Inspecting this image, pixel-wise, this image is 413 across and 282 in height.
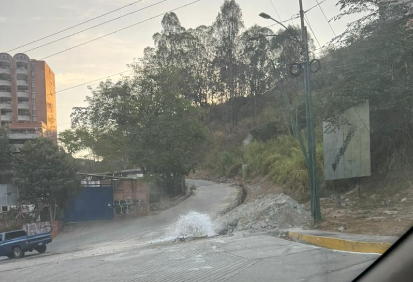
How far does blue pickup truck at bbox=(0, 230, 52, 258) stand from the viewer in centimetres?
1667

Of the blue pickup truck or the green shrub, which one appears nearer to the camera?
the blue pickup truck

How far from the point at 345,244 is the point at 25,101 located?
2723 cm

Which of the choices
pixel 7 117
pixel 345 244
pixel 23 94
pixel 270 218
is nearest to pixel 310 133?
pixel 270 218

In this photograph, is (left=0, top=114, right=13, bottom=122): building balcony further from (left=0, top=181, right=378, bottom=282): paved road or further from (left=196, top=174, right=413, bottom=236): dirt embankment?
(left=196, top=174, right=413, bottom=236): dirt embankment

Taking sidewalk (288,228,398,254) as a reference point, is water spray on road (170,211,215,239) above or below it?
→ below

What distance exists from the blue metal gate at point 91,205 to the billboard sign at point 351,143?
57.0 ft

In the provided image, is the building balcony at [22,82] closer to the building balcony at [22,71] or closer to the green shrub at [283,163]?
the building balcony at [22,71]

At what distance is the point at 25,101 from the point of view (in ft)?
97.6

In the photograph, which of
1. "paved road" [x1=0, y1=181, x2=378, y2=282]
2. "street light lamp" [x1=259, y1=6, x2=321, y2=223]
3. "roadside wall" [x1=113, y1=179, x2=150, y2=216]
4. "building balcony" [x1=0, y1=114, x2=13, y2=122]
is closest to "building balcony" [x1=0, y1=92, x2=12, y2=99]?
"building balcony" [x1=0, y1=114, x2=13, y2=122]

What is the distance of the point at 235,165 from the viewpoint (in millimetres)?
39469

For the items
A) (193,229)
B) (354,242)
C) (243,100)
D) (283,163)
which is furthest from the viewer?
(243,100)

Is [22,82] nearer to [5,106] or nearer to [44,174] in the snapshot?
[5,106]

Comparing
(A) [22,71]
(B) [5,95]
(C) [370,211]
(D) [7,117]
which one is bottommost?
(C) [370,211]

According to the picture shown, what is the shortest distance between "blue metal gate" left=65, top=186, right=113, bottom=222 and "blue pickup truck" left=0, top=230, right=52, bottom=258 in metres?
8.32
